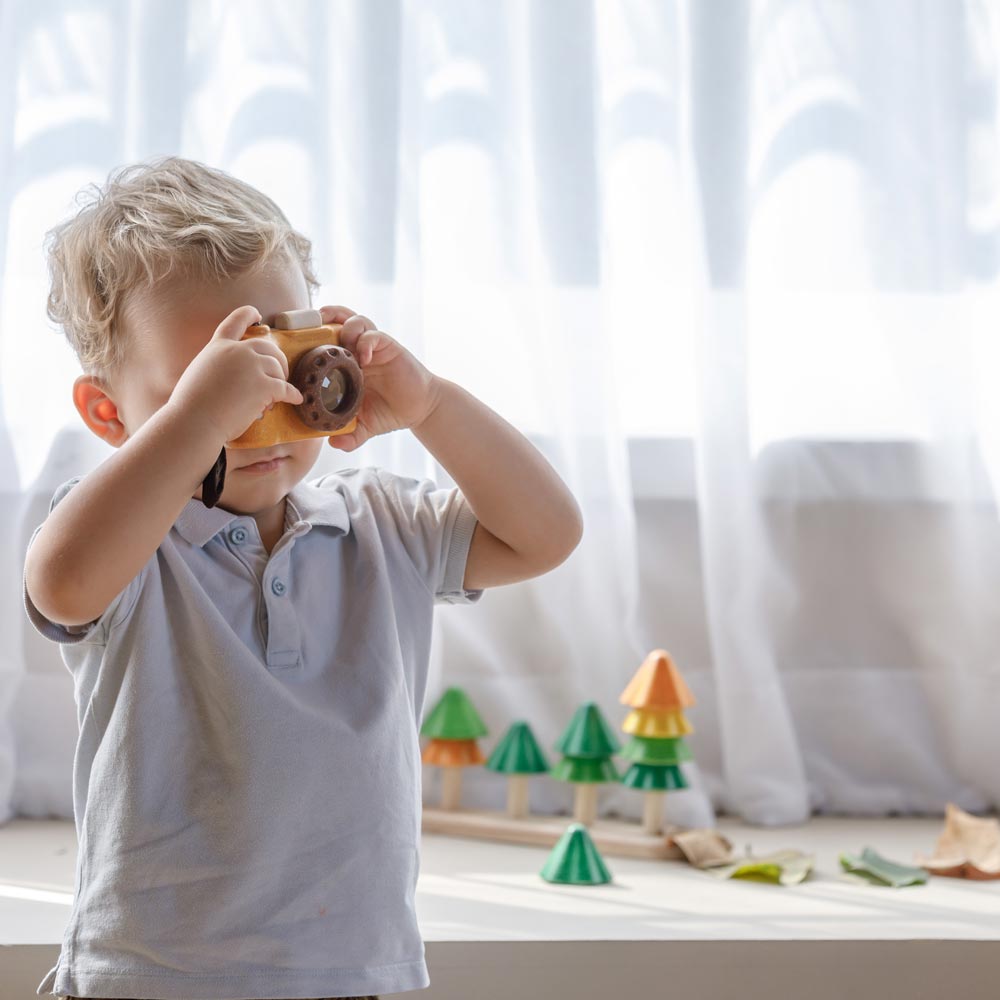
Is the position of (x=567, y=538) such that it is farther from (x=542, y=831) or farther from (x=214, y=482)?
(x=542, y=831)

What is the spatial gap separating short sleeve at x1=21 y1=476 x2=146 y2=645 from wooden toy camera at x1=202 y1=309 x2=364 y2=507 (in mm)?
77

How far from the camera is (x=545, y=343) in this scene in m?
1.20

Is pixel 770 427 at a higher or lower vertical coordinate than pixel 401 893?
higher

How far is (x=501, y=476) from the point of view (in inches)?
32.0

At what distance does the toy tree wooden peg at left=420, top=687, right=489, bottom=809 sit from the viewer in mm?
1171

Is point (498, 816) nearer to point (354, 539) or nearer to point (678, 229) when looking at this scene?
point (354, 539)

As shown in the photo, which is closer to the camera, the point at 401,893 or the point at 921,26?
the point at 401,893

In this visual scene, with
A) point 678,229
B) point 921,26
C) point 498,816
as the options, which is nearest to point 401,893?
point 498,816

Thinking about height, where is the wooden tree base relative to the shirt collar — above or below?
below

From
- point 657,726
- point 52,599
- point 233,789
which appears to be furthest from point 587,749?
point 52,599

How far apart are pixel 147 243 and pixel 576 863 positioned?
24.5 inches

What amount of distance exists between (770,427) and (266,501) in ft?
2.06

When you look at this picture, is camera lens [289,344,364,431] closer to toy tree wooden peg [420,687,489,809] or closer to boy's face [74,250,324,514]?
boy's face [74,250,324,514]

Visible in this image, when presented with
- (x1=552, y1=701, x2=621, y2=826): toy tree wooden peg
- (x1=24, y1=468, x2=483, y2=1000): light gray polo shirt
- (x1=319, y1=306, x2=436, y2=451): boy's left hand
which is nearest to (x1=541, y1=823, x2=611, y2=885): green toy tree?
(x1=552, y1=701, x2=621, y2=826): toy tree wooden peg
